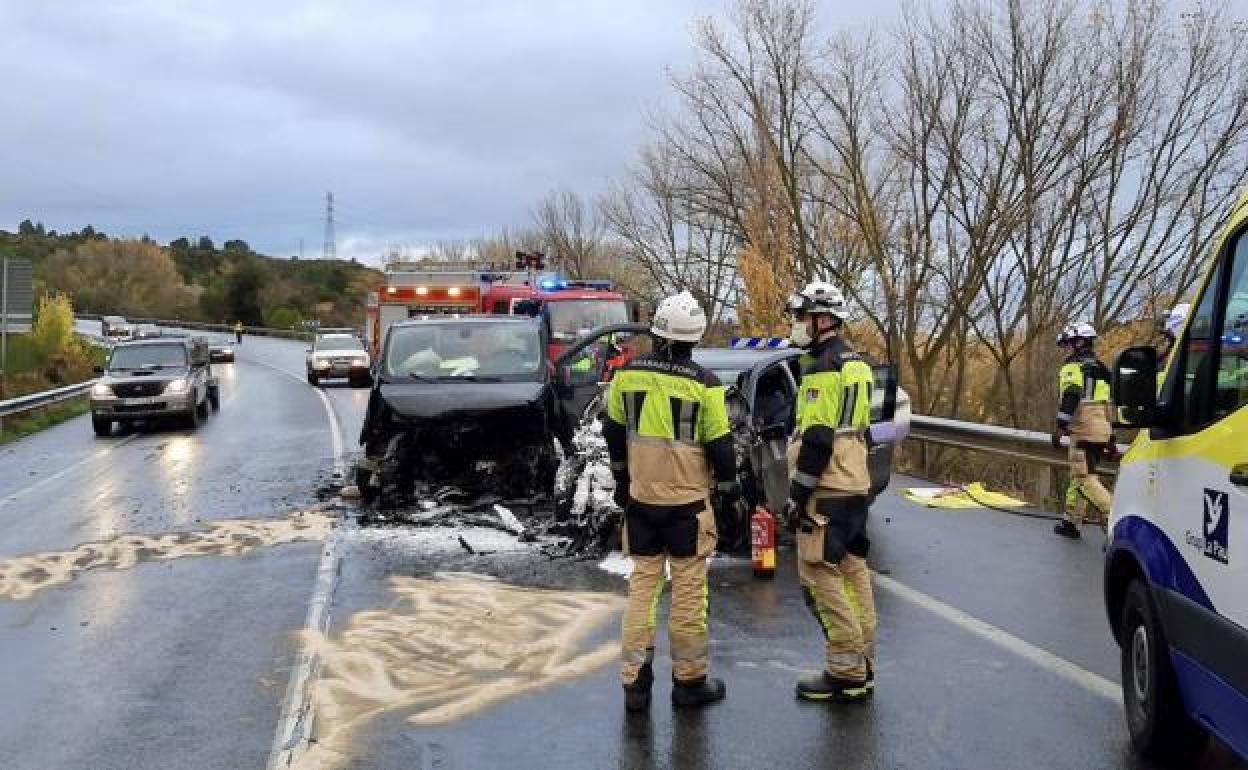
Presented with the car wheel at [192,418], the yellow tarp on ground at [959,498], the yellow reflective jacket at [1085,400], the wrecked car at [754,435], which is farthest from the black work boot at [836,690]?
the car wheel at [192,418]

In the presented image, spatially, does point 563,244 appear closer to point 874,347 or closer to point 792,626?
point 874,347

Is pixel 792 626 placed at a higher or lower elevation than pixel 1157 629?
lower

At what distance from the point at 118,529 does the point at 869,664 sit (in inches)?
294

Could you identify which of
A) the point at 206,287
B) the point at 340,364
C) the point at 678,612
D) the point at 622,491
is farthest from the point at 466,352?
the point at 206,287

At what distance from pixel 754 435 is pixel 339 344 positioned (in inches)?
1088

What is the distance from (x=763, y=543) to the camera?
7.76 metres

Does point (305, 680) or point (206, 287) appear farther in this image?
point (206, 287)

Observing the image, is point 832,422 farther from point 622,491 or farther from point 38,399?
point 38,399

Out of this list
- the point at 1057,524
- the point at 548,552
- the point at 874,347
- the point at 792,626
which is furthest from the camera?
the point at 874,347

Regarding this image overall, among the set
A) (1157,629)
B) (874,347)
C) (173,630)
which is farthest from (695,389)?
(874,347)

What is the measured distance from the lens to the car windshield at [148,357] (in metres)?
21.1

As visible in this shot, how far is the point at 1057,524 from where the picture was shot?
10.1 meters

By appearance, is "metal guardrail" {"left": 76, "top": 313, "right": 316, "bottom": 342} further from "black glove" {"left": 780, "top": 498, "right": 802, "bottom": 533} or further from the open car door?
"black glove" {"left": 780, "top": 498, "right": 802, "bottom": 533}

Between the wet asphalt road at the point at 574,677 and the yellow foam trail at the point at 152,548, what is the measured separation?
0.67 ft
